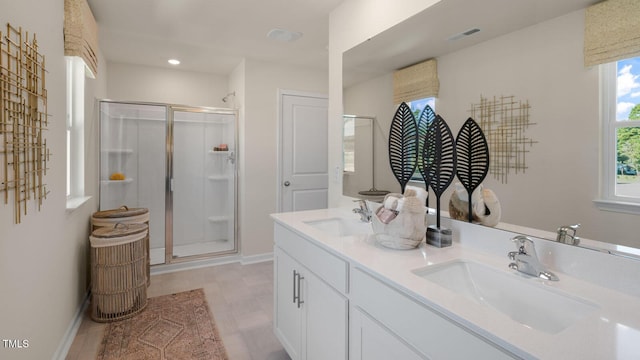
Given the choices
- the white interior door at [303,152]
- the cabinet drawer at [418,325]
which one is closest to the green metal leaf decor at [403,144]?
the cabinet drawer at [418,325]

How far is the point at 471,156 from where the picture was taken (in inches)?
55.9

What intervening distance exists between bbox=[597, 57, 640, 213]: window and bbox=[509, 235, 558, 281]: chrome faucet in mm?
253

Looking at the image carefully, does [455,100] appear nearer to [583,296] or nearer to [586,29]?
[586,29]

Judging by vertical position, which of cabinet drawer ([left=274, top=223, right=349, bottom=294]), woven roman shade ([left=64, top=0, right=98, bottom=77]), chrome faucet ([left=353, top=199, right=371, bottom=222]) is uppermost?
woven roman shade ([left=64, top=0, right=98, bottom=77])

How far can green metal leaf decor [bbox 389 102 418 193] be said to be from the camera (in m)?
1.73

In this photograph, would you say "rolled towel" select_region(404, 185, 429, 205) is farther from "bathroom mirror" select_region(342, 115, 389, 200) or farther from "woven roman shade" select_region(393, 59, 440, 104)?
"woven roman shade" select_region(393, 59, 440, 104)

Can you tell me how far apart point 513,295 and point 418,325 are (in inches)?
14.9

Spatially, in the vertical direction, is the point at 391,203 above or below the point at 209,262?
above

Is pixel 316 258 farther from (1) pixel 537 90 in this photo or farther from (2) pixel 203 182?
(2) pixel 203 182

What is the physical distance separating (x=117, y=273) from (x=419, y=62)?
2.59 metres

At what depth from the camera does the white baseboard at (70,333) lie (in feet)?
6.35

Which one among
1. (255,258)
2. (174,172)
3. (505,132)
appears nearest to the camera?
(505,132)

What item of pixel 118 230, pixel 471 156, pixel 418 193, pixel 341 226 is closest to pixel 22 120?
pixel 118 230

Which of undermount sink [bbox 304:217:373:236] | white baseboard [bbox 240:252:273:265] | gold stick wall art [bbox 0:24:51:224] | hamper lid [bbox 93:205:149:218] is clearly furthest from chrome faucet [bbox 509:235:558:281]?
white baseboard [bbox 240:252:273:265]
